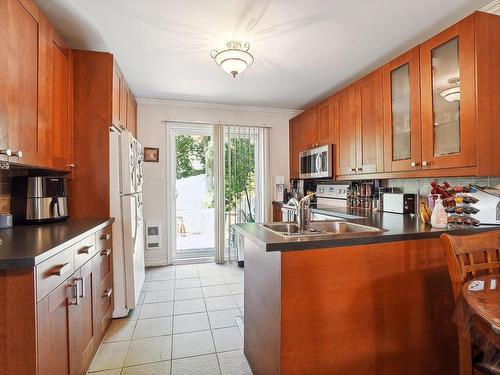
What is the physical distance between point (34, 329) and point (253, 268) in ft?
3.42

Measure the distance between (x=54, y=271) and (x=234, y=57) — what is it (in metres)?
1.84

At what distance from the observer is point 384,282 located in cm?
144

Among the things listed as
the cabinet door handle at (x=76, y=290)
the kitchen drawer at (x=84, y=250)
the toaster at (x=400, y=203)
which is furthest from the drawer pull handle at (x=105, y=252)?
the toaster at (x=400, y=203)

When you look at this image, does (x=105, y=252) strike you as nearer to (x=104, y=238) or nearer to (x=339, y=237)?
(x=104, y=238)

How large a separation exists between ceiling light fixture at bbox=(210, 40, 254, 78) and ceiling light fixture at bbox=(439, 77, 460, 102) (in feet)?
4.72

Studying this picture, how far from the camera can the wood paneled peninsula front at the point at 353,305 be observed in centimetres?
129

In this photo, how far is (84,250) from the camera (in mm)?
1601

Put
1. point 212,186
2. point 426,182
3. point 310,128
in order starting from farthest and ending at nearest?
point 212,186 → point 310,128 → point 426,182

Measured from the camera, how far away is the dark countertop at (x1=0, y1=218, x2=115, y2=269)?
103 cm

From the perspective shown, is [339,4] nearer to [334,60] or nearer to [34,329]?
[334,60]

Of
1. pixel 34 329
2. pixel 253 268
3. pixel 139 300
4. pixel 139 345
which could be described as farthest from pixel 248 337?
pixel 139 300

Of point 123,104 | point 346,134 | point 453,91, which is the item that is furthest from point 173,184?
point 453,91

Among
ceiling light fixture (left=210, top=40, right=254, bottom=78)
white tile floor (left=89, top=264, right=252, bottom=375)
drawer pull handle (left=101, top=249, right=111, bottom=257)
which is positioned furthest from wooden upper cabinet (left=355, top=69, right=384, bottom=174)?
drawer pull handle (left=101, top=249, right=111, bottom=257)

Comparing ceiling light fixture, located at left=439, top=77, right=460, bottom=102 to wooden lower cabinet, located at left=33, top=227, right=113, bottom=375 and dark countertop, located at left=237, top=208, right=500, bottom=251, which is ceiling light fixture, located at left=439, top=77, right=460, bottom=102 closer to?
dark countertop, located at left=237, top=208, right=500, bottom=251
